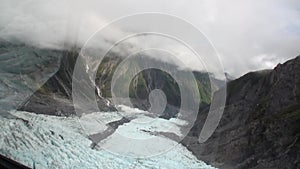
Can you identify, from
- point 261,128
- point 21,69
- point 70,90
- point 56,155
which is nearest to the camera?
point 56,155

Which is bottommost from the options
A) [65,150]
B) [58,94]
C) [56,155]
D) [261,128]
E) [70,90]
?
[56,155]

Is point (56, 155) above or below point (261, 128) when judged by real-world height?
below

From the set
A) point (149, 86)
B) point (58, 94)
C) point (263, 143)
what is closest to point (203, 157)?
point (263, 143)

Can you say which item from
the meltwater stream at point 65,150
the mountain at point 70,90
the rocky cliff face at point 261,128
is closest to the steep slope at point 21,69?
the mountain at point 70,90

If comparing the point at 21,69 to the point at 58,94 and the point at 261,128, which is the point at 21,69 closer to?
the point at 58,94

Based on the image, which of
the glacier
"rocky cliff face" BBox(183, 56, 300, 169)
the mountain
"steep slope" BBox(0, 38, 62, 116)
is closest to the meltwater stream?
the glacier

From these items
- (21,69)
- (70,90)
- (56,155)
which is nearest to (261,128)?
(56,155)

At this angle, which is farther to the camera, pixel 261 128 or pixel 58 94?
pixel 58 94

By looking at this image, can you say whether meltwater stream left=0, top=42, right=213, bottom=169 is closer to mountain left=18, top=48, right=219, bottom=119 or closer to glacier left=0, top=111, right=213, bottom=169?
glacier left=0, top=111, right=213, bottom=169
